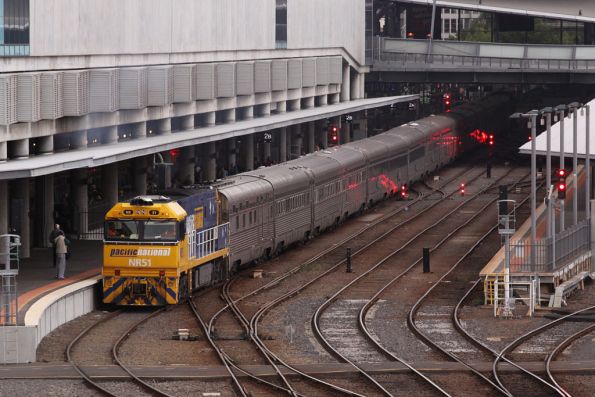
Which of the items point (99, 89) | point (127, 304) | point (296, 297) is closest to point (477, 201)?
point (99, 89)

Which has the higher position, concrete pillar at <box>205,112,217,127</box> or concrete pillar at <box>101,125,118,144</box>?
concrete pillar at <box>101,125,118,144</box>

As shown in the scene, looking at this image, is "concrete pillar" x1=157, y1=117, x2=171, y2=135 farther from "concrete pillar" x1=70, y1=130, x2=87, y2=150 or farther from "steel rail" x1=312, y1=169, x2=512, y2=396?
"steel rail" x1=312, y1=169, x2=512, y2=396

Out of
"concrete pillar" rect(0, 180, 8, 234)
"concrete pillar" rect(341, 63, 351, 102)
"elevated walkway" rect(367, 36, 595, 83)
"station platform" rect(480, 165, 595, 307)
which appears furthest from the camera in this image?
"concrete pillar" rect(341, 63, 351, 102)

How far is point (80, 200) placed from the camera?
49469 mm

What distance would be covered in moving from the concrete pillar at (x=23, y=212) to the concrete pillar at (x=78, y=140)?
3887 mm

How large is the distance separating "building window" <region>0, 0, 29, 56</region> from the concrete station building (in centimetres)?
4

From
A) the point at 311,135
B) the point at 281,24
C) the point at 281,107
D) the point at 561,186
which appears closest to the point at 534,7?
the point at 311,135

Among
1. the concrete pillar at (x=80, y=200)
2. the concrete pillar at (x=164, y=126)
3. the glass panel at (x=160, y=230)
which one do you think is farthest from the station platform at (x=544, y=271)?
the concrete pillar at (x=164, y=126)

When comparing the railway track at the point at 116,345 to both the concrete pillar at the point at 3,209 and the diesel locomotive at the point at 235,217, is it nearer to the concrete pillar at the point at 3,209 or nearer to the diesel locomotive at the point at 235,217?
the diesel locomotive at the point at 235,217

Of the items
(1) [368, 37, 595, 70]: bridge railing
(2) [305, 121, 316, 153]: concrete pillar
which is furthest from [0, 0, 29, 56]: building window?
(1) [368, 37, 595, 70]: bridge railing

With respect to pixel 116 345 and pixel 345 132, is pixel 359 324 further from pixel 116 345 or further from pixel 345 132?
pixel 345 132

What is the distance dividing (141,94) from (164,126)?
210 inches

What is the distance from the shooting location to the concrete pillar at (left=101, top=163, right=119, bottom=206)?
168 ft

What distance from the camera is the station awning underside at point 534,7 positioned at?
92188 millimetres
